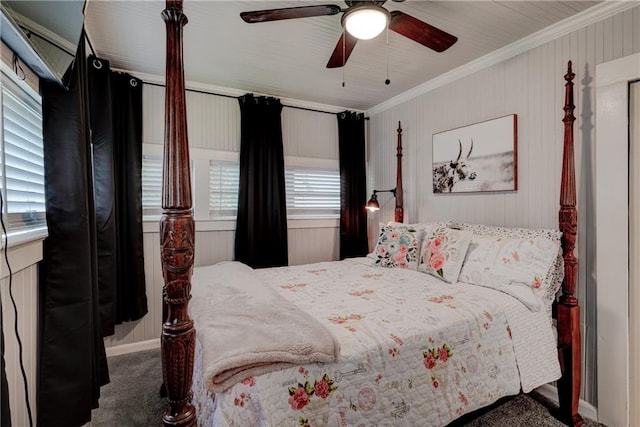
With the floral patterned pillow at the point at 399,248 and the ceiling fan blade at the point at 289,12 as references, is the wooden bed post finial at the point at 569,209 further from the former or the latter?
the ceiling fan blade at the point at 289,12

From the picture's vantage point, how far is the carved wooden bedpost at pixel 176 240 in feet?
3.11

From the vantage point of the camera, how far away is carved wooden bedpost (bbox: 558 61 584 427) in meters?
1.90

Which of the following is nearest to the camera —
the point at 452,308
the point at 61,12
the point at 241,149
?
the point at 61,12

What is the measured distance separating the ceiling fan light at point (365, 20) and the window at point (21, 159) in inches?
57.7

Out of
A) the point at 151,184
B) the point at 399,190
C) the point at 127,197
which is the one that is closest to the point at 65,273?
the point at 127,197

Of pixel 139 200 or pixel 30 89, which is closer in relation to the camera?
pixel 30 89

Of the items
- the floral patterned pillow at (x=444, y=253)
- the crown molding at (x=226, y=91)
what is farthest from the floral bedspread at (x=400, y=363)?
the crown molding at (x=226, y=91)

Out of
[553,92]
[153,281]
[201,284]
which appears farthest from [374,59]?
[153,281]

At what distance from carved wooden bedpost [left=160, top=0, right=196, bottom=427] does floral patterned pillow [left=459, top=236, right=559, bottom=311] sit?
1793mm

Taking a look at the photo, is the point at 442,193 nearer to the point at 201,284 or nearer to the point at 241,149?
the point at 241,149

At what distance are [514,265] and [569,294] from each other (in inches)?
13.6

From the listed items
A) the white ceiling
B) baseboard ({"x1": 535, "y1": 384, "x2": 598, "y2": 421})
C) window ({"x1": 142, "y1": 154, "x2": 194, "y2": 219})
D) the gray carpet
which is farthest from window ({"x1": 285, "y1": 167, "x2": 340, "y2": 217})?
baseboard ({"x1": 535, "y1": 384, "x2": 598, "y2": 421})

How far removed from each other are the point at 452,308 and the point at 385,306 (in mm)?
348

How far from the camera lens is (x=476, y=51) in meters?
2.54
